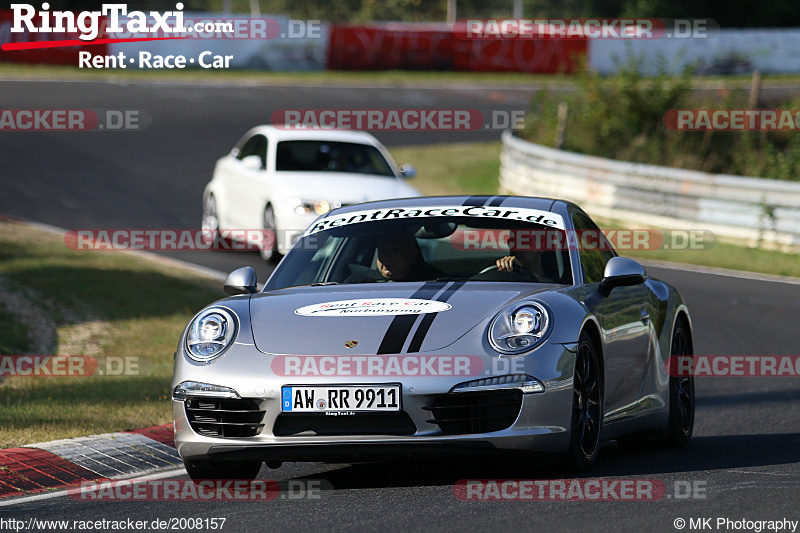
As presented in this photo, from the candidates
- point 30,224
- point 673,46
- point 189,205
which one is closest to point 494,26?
point 673,46

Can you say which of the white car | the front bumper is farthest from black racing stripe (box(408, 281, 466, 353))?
the white car

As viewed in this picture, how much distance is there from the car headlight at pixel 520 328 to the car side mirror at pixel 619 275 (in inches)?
33.5

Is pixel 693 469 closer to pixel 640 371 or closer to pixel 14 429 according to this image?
pixel 640 371

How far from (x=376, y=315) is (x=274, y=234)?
31.9 feet

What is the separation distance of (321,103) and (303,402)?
95.8ft

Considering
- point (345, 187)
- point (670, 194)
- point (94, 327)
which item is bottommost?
point (670, 194)

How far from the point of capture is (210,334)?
6523 millimetres

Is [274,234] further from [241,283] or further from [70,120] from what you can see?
[70,120]

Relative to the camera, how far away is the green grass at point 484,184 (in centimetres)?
1689

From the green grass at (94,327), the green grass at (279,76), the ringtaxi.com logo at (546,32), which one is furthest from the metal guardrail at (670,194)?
the ringtaxi.com logo at (546,32)

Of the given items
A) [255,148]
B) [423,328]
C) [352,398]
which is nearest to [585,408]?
[423,328]

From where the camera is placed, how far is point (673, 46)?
4659 centimetres

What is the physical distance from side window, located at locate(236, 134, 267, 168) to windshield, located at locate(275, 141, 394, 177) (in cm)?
35

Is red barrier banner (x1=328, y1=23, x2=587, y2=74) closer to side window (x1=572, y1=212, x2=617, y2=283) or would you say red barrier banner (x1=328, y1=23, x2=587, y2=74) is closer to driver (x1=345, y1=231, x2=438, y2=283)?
side window (x1=572, y1=212, x2=617, y2=283)
